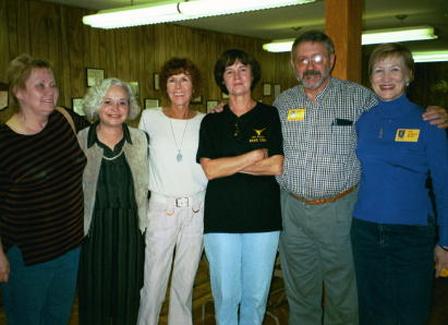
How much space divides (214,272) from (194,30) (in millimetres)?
6248

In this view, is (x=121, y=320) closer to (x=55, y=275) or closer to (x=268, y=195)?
(x=55, y=275)

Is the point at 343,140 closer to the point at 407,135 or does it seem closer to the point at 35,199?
the point at 407,135

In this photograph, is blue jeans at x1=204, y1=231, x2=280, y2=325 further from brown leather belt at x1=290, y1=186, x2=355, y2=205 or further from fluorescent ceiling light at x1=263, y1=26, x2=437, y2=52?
fluorescent ceiling light at x1=263, y1=26, x2=437, y2=52

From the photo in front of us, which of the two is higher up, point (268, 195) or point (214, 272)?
point (268, 195)

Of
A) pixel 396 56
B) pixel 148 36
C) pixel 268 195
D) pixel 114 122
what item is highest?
pixel 148 36

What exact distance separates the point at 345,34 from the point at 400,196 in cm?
150

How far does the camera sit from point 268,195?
8.14 ft

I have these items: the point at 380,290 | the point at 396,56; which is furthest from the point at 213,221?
the point at 396,56

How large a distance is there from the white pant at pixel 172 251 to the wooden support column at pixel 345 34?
139 centimetres

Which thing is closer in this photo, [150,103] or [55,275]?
[55,275]

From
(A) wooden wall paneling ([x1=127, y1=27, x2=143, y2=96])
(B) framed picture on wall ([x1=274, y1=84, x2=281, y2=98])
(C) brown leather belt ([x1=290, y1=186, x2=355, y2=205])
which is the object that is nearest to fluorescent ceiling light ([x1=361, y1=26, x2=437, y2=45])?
(B) framed picture on wall ([x1=274, y1=84, x2=281, y2=98])

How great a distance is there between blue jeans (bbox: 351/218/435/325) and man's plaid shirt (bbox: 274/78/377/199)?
0.25m

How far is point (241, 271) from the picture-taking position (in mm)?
2545

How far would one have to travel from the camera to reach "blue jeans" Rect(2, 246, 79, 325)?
7.03 feet
